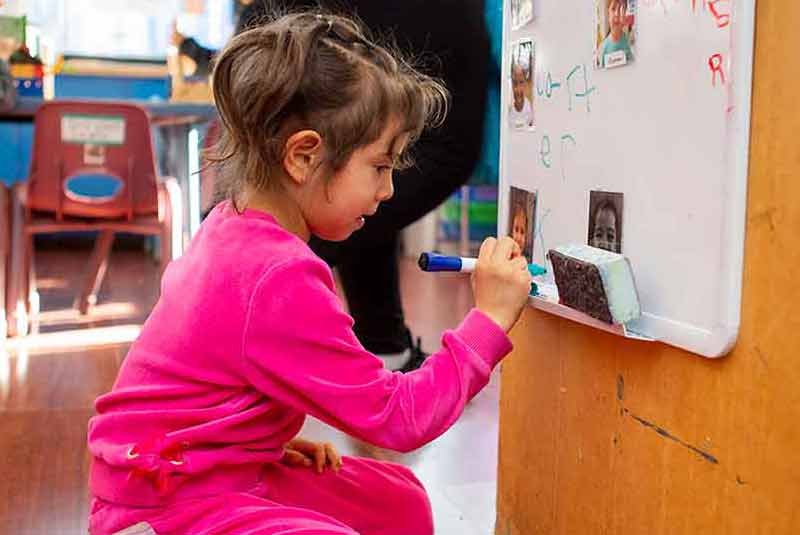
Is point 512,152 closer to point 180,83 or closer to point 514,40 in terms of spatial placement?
point 514,40

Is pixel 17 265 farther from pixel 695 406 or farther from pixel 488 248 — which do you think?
pixel 695 406

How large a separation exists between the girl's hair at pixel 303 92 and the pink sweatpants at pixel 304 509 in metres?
0.30

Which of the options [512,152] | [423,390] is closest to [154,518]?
[423,390]

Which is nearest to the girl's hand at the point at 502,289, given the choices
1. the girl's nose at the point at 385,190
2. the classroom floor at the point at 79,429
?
the girl's nose at the point at 385,190

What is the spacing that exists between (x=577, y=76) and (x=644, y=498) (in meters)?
0.37

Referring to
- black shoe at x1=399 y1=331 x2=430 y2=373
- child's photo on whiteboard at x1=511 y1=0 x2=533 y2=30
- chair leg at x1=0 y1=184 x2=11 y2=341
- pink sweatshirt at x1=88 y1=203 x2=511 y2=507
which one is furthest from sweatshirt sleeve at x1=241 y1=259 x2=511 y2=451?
chair leg at x1=0 y1=184 x2=11 y2=341

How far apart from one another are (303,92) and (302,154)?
0.05 m

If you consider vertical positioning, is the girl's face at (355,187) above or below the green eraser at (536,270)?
above

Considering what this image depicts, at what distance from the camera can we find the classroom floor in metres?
1.27

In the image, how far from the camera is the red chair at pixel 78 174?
8.72ft

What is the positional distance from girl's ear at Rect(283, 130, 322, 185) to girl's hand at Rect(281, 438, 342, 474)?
1.10ft

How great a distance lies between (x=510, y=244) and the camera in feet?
2.99

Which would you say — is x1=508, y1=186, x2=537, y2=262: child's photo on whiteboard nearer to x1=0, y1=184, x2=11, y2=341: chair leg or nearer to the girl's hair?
the girl's hair

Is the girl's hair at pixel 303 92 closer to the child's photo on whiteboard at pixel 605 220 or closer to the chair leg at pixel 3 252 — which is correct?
the child's photo on whiteboard at pixel 605 220
